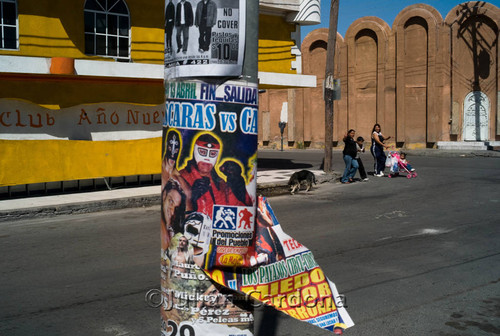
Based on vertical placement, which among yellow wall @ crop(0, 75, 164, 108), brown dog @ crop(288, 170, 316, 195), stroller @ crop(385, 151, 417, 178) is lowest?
brown dog @ crop(288, 170, 316, 195)

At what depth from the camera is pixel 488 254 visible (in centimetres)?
751

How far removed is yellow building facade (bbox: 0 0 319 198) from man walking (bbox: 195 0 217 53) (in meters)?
10.8

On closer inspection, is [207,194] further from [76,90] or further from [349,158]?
[349,158]

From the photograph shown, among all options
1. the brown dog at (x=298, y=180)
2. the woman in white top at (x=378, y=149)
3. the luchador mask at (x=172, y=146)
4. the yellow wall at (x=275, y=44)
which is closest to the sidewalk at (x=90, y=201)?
the brown dog at (x=298, y=180)

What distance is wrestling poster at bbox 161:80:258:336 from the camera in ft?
8.34

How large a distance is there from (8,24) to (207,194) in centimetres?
1203

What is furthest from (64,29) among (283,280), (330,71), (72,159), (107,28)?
(283,280)

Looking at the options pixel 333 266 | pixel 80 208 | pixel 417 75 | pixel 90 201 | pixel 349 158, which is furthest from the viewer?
pixel 417 75

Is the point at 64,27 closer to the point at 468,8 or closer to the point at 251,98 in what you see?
the point at 251,98

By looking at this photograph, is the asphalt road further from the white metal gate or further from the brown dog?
the white metal gate

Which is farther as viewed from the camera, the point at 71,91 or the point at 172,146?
the point at 71,91

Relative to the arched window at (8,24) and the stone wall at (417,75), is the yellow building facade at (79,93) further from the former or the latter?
the stone wall at (417,75)

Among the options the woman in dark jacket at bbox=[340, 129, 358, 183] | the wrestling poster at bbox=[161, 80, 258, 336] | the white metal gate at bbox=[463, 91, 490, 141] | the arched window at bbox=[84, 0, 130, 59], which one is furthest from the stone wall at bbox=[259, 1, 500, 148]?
the wrestling poster at bbox=[161, 80, 258, 336]

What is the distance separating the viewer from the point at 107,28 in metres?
14.1
